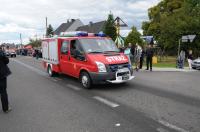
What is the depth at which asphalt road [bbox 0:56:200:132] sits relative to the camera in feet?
19.2

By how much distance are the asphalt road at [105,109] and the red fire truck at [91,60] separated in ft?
1.70

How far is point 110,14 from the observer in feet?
179

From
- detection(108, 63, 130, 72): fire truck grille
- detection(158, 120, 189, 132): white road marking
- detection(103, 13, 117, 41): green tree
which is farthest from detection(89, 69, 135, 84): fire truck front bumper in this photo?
detection(103, 13, 117, 41): green tree

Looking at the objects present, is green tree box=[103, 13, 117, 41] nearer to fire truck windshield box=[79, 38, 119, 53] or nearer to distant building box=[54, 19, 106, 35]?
distant building box=[54, 19, 106, 35]

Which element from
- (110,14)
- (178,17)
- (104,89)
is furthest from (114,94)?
(110,14)

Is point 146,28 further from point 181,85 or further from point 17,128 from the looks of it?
point 17,128

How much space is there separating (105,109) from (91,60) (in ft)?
10.8

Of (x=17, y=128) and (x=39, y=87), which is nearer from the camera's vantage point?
(x=17, y=128)

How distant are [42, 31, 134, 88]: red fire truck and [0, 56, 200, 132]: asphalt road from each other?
20.5 inches

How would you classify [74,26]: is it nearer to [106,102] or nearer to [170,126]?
[106,102]

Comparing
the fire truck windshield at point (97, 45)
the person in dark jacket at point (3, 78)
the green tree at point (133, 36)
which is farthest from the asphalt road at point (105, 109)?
the green tree at point (133, 36)

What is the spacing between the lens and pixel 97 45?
11.3 metres

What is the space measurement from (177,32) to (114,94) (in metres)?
24.4

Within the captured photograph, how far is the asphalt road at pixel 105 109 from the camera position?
19.2ft
